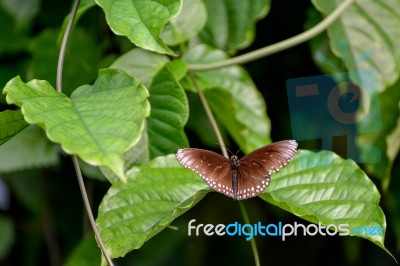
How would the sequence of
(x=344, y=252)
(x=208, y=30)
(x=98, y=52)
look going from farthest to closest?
(x=344, y=252) < (x=98, y=52) < (x=208, y=30)

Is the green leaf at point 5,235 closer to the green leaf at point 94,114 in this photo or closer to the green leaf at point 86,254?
the green leaf at point 86,254

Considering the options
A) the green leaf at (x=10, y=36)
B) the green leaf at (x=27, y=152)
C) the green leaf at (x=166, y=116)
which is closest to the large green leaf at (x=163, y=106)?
the green leaf at (x=166, y=116)

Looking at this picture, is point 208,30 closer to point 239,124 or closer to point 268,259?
point 239,124

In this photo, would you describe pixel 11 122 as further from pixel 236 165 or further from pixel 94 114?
pixel 236 165

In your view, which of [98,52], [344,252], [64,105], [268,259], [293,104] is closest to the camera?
[64,105]

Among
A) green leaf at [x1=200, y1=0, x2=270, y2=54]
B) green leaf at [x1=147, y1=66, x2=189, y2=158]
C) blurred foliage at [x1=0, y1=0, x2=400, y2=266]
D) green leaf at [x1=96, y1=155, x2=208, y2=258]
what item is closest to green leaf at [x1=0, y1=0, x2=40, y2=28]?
blurred foliage at [x1=0, y1=0, x2=400, y2=266]

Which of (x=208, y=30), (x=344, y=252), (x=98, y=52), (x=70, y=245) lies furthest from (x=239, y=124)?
(x=70, y=245)
